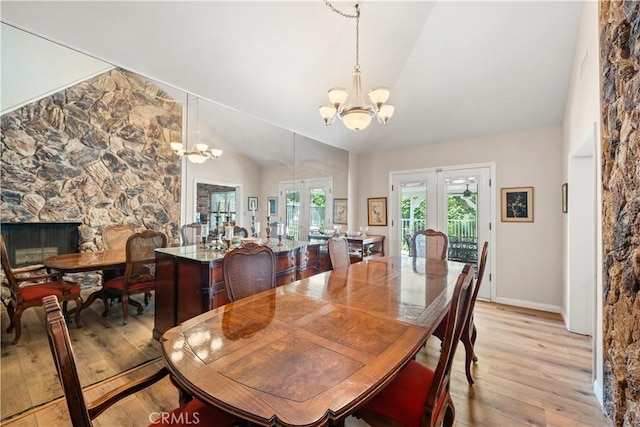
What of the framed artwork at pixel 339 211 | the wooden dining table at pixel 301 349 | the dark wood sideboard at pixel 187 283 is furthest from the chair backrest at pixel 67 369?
the framed artwork at pixel 339 211

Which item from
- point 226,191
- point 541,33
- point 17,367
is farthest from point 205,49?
point 541,33

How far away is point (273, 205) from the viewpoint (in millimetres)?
4145

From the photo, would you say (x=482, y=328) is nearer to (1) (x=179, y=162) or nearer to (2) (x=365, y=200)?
(2) (x=365, y=200)

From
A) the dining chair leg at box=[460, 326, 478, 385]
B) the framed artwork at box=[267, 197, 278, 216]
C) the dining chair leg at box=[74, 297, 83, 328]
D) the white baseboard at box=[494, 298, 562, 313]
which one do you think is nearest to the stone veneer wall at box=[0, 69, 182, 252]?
the dining chair leg at box=[74, 297, 83, 328]

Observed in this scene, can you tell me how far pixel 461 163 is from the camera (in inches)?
182

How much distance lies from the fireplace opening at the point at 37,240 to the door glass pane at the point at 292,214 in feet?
8.99

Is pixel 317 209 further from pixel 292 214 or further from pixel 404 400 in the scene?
pixel 404 400

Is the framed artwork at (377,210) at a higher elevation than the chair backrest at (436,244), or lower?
higher

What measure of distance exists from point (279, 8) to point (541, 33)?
9.06 feet

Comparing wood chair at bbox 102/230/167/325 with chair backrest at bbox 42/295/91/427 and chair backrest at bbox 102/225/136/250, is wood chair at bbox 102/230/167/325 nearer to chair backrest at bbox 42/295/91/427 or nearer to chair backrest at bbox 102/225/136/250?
chair backrest at bbox 102/225/136/250

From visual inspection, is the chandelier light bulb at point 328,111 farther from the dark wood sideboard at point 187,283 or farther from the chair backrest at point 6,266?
the chair backrest at point 6,266

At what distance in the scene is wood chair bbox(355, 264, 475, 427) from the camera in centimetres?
108

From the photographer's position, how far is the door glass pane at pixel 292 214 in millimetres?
4449

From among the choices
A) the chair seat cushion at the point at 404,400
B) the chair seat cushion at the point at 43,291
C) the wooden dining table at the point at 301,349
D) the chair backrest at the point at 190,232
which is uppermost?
the chair backrest at the point at 190,232
